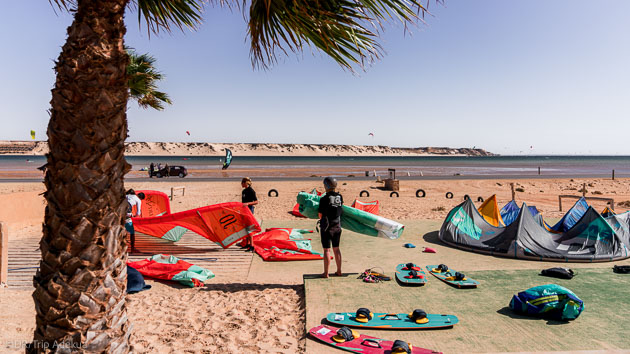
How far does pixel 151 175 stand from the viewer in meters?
33.8

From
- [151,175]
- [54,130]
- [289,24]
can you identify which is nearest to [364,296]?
[289,24]

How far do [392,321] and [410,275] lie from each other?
179 cm

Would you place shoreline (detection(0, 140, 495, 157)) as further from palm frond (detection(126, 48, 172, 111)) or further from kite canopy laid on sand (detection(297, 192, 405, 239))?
kite canopy laid on sand (detection(297, 192, 405, 239))

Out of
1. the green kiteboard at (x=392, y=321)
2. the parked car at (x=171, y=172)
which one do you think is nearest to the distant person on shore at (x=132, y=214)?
the green kiteboard at (x=392, y=321)

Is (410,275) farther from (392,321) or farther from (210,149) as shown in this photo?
(210,149)

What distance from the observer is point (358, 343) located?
400 centimetres

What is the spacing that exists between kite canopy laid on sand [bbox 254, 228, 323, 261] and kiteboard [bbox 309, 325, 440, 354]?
351cm

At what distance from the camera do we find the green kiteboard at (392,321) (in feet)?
14.3

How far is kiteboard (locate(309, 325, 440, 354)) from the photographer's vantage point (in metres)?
3.81

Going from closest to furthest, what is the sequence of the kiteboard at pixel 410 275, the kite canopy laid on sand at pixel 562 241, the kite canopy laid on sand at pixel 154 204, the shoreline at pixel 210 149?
the kiteboard at pixel 410 275, the kite canopy laid on sand at pixel 562 241, the kite canopy laid on sand at pixel 154 204, the shoreline at pixel 210 149

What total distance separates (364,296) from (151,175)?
32.8m

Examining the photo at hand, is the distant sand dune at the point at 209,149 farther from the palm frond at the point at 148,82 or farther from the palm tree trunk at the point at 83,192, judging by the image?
the palm tree trunk at the point at 83,192

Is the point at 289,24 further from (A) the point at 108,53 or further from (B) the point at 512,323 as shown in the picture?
(B) the point at 512,323

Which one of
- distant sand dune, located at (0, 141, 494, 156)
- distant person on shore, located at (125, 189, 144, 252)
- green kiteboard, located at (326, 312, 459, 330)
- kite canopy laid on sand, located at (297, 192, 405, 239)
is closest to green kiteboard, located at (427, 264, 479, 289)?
kite canopy laid on sand, located at (297, 192, 405, 239)
